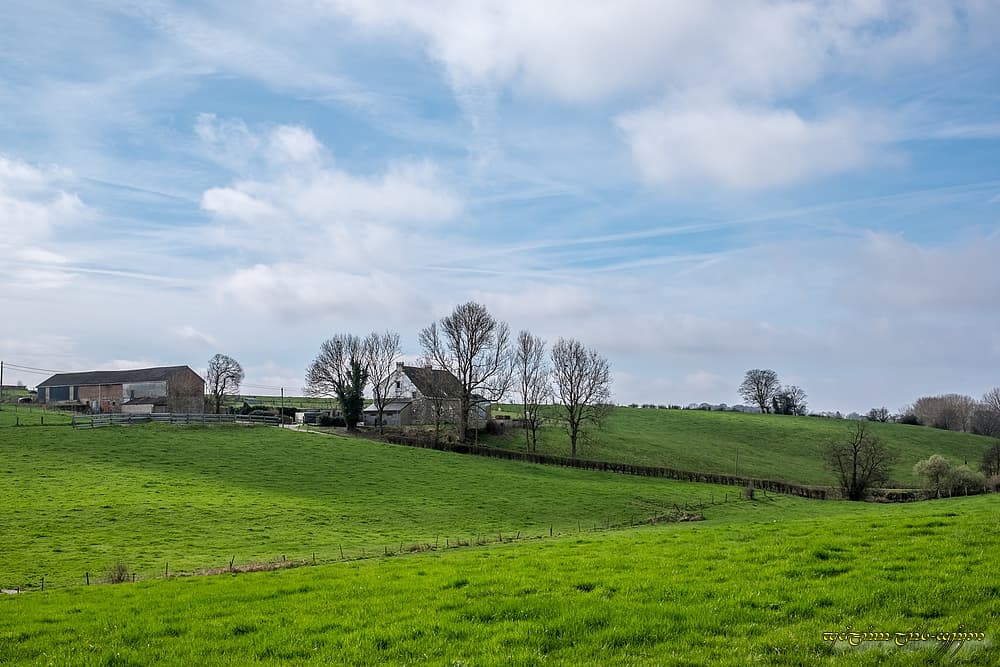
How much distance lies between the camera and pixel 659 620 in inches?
393

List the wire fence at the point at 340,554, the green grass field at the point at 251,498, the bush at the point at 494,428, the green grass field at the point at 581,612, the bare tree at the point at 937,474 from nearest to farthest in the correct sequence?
the green grass field at the point at 581,612
the wire fence at the point at 340,554
the green grass field at the point at 251,498
the bare tree at the point at 937,474
the bush at the point at 494,428

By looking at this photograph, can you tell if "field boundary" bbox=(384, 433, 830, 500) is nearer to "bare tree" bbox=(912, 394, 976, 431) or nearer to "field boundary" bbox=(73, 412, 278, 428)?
"field boundary" bbox=(73, 412, 278, 428)

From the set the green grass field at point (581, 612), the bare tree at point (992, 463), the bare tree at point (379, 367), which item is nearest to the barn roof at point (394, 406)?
the bare tree at point (379, 367)

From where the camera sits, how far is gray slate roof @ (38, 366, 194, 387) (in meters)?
115

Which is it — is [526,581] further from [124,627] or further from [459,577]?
Answer: [124,627]

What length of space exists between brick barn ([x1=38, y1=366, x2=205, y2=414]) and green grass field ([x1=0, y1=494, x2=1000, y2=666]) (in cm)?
9636

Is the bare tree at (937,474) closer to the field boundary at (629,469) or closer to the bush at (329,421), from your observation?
the field boundary at (629,469)

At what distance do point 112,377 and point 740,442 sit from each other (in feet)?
337

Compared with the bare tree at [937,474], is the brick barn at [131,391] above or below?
above

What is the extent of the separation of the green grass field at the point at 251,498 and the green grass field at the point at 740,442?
53.1 ft

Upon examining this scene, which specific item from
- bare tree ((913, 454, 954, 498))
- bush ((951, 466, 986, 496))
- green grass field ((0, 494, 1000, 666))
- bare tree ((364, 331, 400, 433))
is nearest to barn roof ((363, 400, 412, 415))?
bare tree ((364, 331, 400, 433))

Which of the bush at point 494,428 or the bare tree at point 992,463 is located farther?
→ the bush at point 494,428

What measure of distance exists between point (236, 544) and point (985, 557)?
27.7 metres

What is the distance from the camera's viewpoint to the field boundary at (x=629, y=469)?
59.6m
